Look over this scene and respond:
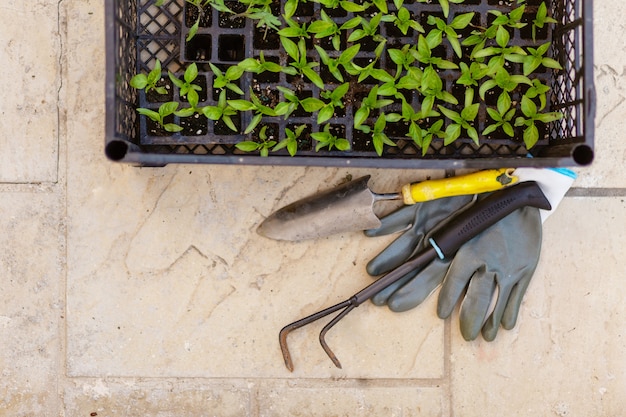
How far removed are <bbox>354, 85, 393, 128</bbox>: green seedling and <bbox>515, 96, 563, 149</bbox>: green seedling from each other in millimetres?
226

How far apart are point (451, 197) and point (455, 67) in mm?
274

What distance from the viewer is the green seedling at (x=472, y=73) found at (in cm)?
102

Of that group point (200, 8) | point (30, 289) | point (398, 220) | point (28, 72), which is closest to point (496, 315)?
point (398, 220)

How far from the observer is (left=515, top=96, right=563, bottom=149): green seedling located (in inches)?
40.1

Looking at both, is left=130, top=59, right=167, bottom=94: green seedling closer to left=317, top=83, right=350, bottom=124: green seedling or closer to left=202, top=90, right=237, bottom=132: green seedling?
left=202, top=90, right=237, bottom=132: green seedling

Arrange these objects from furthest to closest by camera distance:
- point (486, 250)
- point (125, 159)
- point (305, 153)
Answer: point (486, 250), point (305, 153), point (125, 159)

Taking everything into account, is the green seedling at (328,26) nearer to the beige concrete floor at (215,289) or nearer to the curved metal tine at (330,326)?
the beige concrete floor at (215,289)

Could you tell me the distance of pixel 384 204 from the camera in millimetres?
1196

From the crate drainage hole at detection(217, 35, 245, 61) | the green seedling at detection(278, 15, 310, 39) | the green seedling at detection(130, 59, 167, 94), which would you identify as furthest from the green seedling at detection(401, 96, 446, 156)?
the green seedling at detection(130, 59, 167, 94)

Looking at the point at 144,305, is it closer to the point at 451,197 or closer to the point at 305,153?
the point at 305,153

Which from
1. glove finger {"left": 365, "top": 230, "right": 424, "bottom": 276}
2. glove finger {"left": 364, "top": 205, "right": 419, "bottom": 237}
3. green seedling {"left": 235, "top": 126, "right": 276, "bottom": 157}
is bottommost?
glove finger {"left": 365, "top": 230, "right": 424, "bottom": 276}

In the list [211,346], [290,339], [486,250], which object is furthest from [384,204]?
[211,346]

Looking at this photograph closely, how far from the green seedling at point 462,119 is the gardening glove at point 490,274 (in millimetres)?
223

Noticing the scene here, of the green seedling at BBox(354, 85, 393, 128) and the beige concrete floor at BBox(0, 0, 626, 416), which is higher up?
the green seedling at BBox(354, 85, 393, 128)
